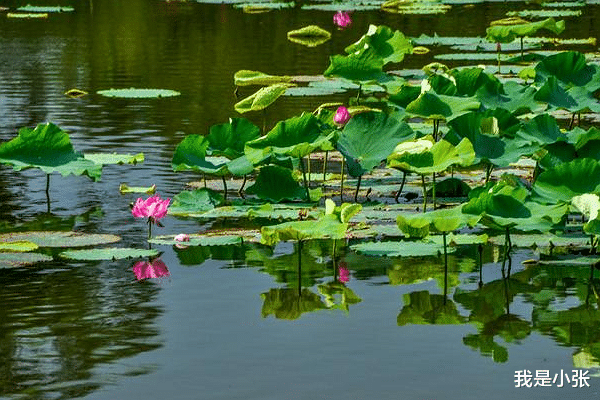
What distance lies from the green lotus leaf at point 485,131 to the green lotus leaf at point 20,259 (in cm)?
140

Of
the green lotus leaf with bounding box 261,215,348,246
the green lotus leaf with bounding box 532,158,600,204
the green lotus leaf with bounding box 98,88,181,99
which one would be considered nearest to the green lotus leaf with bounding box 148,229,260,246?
the green lotus leaf with bounding box 261,215,348,246

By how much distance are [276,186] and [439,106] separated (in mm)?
647

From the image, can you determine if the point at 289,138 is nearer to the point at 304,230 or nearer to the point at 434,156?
the point at 434,156

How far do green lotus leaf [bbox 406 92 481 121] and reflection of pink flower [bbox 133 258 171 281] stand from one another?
1.17m

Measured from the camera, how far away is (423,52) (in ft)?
31.5

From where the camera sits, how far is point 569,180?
13.4ft

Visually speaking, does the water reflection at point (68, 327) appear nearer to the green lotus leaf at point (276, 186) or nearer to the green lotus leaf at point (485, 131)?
the green lotus leaf at point (276, 186)

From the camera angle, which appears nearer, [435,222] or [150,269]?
[435,222]

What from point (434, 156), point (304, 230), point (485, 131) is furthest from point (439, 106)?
point (304, 230)

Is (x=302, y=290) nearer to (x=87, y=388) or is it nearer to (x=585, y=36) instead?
(x=87, y=388)

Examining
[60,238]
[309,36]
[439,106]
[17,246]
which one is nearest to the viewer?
[17,246]

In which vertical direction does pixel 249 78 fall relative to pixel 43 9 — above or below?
below

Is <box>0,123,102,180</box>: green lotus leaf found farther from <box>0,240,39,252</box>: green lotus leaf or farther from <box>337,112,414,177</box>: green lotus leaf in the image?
<box>337,112,414,177</box>: green lotus leaf

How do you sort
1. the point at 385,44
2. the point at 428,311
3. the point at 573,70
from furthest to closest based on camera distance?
the point at 385,44, the point at 573,70, the point at 428,311
